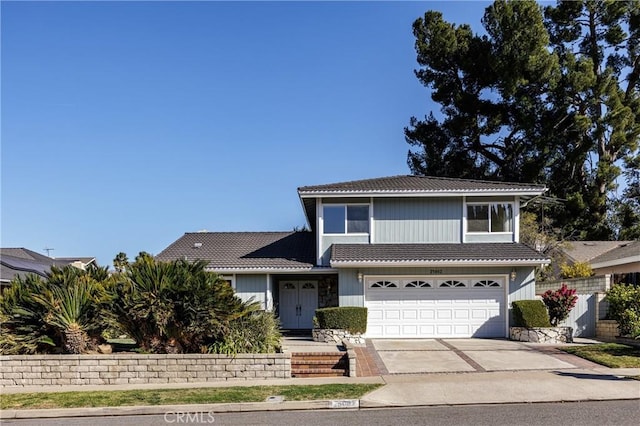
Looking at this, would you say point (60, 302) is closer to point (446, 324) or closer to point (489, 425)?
point (489, 425)

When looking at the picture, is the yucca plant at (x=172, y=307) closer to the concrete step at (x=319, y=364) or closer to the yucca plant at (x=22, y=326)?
the concrete step at (x=319, y=364)

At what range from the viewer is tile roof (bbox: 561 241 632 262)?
88.4 feet

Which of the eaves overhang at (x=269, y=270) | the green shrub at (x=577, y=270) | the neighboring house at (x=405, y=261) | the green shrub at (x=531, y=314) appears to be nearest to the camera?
the green shrub at (x=531, y=314)

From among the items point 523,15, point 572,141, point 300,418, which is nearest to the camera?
point 300,418

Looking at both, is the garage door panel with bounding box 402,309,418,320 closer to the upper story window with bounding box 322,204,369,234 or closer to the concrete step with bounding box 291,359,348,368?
the upper story window with bounding box 322,204,369,234

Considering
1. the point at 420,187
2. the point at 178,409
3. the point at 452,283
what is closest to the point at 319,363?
the point at 178,409

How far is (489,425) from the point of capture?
25.0 feet

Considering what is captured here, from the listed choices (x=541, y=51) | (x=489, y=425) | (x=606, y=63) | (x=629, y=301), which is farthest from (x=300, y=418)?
(x=606, y=63)

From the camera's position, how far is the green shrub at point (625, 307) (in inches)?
631

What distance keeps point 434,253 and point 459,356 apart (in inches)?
197

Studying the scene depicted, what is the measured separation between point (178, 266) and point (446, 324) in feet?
33.8

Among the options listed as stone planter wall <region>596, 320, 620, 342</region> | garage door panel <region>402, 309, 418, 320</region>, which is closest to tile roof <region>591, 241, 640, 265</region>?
stone planter wall <region>596, 320, 620, 342</region>

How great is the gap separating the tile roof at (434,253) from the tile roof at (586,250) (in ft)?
33.2

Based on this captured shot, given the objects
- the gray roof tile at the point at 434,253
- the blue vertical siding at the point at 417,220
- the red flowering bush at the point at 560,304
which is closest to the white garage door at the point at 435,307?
the gray roof tile at the point at 434,253
